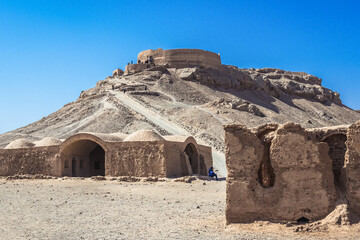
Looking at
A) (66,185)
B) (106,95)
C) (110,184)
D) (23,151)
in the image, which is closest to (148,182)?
(110,184)

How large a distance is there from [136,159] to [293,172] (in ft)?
43.1

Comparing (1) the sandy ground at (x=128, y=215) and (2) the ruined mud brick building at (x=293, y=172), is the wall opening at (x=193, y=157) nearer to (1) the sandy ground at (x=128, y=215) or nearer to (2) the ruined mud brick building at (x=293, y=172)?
(1) the sandy ground at (x=128, y=215)

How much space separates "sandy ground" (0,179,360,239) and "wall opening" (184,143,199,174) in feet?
21.4

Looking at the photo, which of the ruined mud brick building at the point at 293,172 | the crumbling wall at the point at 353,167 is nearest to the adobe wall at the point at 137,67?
the ruined mud brick building at the point at 293,172

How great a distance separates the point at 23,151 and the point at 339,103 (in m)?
67.6

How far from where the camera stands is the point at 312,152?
9.09 meters

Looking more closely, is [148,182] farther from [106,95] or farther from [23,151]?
[106,95]

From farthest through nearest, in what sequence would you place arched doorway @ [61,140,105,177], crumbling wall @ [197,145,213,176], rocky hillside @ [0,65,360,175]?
rocky hillside @ [0,65,360,175], crumbling wall @ [197,145,213,176], arched doorway @ [61,140,105,177]

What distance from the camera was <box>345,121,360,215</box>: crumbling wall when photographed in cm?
864

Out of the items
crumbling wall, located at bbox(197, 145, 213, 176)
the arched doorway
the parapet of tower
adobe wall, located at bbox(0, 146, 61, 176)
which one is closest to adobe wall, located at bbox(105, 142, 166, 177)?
the arched doorway

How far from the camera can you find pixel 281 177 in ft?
30.6

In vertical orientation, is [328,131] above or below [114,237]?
above

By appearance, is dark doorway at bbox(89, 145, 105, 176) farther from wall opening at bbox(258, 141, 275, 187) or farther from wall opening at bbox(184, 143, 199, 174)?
wall opening at bbox(258, 141, 275, 187)

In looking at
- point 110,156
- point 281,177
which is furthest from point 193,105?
point 281,177
